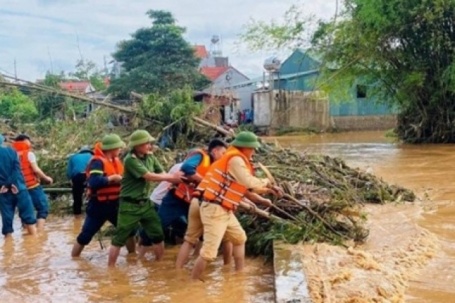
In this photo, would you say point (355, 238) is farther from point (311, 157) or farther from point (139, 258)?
point (311, 157)

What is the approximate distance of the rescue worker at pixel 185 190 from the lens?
773cm

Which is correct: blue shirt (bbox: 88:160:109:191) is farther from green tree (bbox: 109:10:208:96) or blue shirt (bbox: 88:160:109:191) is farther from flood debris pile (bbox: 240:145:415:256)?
green tree (bbox: 109:10:208:96)

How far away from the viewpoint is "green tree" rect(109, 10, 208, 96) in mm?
42750

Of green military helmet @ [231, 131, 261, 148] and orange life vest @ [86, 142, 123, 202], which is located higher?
green military helmet @ [231, 131, 261, 148]

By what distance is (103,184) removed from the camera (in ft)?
26.7

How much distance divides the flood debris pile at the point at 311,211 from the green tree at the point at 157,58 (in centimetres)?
3244

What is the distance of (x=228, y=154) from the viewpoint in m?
6.96

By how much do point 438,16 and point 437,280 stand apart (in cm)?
2025

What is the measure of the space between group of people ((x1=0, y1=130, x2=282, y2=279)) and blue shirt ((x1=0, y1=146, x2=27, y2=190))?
6.68 feet

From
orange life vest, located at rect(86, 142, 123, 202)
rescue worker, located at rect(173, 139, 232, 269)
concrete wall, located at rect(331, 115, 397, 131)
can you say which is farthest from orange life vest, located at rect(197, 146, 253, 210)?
concrete wall, located at rect(331, 115, 397, 131)

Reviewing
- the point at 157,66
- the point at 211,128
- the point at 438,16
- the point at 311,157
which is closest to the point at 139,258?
the point at 311,157

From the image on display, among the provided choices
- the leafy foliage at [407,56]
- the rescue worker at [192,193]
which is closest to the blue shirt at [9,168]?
the rescue worker at [192,193]

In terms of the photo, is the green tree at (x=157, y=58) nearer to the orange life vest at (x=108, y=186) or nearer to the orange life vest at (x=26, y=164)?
the orange life vest at (x=26, y=164)

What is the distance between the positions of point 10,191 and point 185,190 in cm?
340
